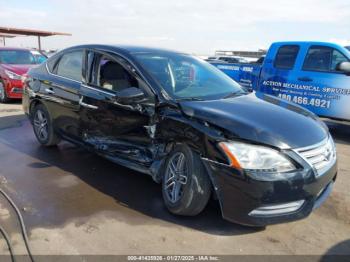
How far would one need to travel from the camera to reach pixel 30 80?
18.8 feet

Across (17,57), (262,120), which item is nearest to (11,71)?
(17,57)

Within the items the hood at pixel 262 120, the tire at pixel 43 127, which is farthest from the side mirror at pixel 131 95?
the tire at pixel 43 127

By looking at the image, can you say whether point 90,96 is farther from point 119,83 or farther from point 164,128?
point 164,128

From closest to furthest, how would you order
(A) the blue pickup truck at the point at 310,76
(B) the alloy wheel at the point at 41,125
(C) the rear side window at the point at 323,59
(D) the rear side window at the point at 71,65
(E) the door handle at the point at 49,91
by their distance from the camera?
(D) the rear side window at the point at 71,65
(E) the door handle at the point at 49,91
(B) the alloy wheel at the point at 41,125
(A) the blue pickup truck at the point at 310,76
(C) the rear side window at the point at 323,59

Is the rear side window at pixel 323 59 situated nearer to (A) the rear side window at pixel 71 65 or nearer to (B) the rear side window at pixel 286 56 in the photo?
(B) the rear side window at pixel 286 56

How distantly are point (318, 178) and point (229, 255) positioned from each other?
38.3 inches

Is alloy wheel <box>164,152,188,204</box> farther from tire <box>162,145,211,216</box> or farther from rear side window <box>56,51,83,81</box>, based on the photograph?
rear side window <box>56,51,83,81</box>

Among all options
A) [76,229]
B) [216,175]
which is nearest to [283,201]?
[216,175]

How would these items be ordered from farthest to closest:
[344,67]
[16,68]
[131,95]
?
[16,68] < [344,67] < [131,95]

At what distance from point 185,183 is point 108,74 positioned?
182 cm

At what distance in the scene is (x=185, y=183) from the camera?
3229mm

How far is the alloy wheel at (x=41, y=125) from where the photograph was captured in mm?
5496

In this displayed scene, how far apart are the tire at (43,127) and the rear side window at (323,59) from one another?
4.84 metres

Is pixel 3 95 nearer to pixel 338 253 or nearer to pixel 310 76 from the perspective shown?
pixel 310 76
